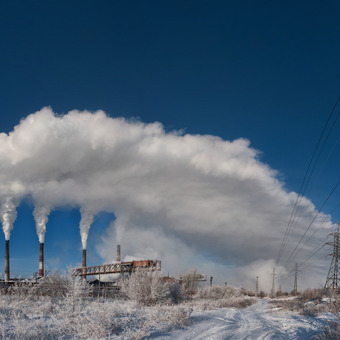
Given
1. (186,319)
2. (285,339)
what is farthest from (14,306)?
(285,339)

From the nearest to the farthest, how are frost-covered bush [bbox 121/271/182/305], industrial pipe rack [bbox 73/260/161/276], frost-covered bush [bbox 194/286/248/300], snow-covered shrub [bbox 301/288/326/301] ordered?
frost-covered bush [bbox 121/271/182/305] < snow-covered shrub [bbox 301/288/326/301] < frost-covered bush [bbox 194/286/248/300] < industrial pipe rack [bbox 73/260/161/276]

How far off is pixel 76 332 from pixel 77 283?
151 inches

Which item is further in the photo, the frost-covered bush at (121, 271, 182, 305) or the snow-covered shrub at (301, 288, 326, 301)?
the snow-covered shrub at (301, 288, 326, 301)

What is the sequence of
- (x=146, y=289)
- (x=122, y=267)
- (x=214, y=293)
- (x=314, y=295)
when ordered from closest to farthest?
(x=146, y=289), (x=214, y=293), (x=314, y=295), (x=122, y=267)

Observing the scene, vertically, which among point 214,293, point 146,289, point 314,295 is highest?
point 146,289

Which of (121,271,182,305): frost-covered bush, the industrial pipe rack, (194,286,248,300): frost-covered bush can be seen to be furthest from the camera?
the industrial pipe rack

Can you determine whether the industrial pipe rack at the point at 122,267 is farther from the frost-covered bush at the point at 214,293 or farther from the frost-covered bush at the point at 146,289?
the frost-covered bush at the point at 146,289

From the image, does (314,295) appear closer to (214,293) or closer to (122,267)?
(214,293)

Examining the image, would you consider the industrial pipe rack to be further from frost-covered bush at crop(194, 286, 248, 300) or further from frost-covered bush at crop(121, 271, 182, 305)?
frost-covered bush at crop(121, 271, 182, 305)

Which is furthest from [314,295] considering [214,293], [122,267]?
[122,267]

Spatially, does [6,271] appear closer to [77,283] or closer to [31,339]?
[77,283]

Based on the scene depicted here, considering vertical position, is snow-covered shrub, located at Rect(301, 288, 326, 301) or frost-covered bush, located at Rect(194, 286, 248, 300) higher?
frost-covered bush, located at Rect(194, 286, 248, 300)

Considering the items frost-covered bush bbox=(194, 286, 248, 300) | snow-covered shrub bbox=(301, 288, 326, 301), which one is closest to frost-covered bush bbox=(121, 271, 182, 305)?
frost-covered bush bbox=(194, 286, 248, 300)

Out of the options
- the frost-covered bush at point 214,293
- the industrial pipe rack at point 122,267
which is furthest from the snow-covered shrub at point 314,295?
the industrial pipe rack at point 122,267
